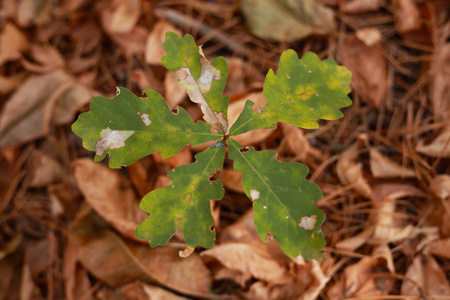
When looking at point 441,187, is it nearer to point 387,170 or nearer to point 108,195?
point 387,170

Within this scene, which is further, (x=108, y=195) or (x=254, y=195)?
(x=108, y=195)

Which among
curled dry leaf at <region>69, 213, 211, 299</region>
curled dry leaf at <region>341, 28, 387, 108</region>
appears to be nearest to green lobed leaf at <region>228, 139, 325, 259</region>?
curled dry leaf at <region>69, 213, 211, 299</region>

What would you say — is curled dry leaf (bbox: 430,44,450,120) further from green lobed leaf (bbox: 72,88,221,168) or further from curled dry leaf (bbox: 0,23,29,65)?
curled dry leaf (bbox: 0,23,29,65)

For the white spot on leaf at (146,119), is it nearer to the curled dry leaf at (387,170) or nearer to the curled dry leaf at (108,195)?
the curled dry leaf at (108,195)

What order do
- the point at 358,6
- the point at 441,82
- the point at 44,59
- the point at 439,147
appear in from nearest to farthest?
the point at 439,147, the point at 441,82, the point at 358,6, the point at 44,59

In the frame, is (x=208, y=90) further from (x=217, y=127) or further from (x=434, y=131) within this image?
(x=434, y=131)

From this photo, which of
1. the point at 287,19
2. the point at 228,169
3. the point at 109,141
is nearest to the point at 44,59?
the point at 109,141
